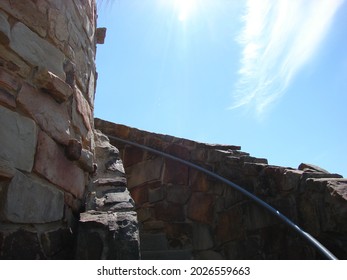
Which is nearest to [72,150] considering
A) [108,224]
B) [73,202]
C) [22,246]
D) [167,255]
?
[73,202]

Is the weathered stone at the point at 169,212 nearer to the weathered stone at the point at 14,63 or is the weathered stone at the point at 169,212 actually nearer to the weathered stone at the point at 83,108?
the weathered stone at the point at 83,108

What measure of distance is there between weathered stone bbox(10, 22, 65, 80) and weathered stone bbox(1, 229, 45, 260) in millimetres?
691

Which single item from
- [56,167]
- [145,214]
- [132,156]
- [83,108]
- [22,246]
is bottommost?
[22,246]

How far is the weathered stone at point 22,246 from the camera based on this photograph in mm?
1112

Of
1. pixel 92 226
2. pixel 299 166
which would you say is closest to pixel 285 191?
pixel 299 166

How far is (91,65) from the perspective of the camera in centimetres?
209

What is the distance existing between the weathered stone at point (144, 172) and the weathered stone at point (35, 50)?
217 cm

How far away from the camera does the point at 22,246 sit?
3.80ft

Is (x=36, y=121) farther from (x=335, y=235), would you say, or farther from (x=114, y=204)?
(x=335, y=235)

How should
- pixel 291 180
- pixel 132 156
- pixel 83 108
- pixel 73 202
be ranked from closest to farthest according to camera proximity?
pixel 73 202
pixel 83 108
pixel 291 180
pixel 132 156

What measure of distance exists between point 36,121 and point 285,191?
72.5 inches

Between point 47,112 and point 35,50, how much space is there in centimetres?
27

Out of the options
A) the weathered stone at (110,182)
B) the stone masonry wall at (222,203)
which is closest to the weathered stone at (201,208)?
the stone masonry wall at (222,203)

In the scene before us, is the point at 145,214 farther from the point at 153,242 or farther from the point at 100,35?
the point at 100,35
